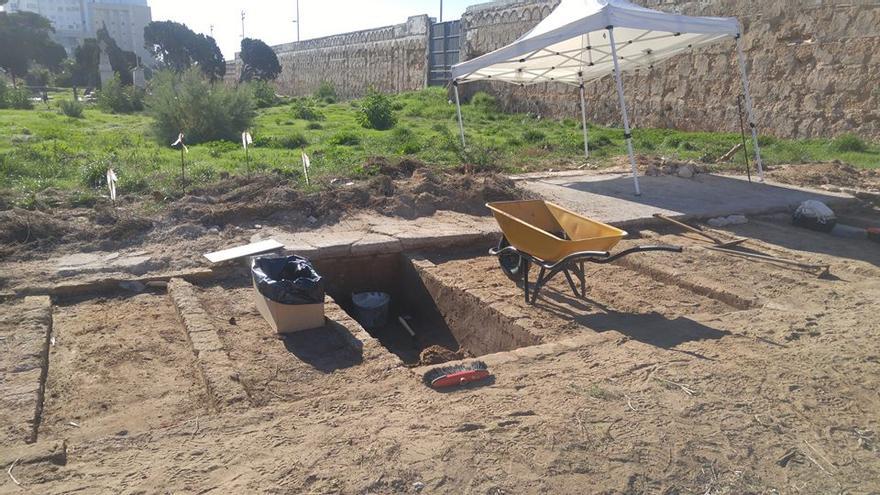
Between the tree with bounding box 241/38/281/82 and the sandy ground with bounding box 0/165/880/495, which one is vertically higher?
the tree with bounding box 241/38/281/82

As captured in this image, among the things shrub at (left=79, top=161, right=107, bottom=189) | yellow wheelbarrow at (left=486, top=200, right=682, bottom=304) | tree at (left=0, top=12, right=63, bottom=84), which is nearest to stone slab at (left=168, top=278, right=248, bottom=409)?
yellow wheelbarrow at (left=486, top=200, right=682, bottom=304)

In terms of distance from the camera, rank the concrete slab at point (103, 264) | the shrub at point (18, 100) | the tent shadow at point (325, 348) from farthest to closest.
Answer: the shrub at point (18, 100)
the concrete slab at point (103, 264)
the tent shadow at point (325, 348)

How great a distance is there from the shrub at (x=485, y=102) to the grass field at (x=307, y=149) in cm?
177

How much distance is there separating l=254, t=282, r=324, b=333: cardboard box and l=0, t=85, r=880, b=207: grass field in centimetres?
350

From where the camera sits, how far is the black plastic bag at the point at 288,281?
434cm

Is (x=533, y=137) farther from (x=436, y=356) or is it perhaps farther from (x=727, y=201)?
(x=436, y=356)

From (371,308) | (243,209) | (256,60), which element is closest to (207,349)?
(371,308)

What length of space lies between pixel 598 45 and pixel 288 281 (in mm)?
8000

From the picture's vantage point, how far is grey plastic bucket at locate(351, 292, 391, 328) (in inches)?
233

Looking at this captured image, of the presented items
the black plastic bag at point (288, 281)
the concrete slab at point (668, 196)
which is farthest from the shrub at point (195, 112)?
the black plastic bag at point (288, 281)

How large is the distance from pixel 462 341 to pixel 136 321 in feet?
8.50

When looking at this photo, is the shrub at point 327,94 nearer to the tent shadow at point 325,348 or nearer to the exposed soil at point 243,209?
the exposed soil at point 243,209

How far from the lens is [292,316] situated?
4441 millimetres

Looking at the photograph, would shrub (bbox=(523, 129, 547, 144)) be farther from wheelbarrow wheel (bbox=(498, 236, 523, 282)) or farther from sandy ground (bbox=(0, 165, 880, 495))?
sandy ground (bbox=(0, 165, 880, 495))
